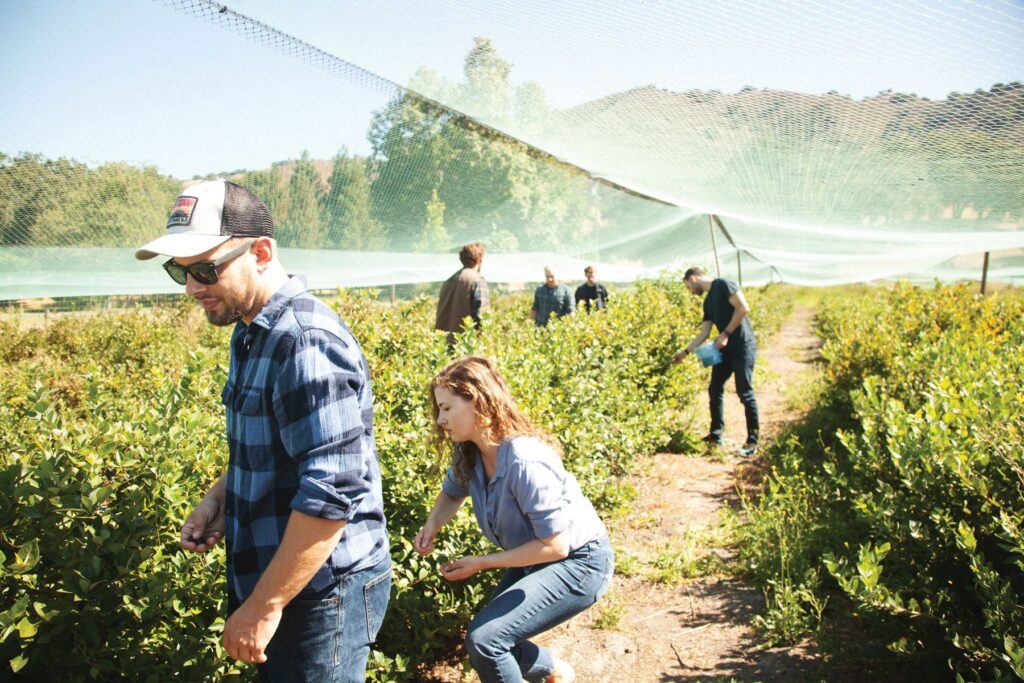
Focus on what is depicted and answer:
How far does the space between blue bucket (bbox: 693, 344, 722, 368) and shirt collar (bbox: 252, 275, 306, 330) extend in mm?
5333

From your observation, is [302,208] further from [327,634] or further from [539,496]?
[327,634]

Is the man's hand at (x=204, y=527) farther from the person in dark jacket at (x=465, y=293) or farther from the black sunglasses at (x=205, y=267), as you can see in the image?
the person in dark jacket at (x=465, y=293)

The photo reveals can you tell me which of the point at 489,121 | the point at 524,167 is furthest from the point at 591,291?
the point at 489,121

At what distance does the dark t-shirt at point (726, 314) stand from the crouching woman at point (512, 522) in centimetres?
446

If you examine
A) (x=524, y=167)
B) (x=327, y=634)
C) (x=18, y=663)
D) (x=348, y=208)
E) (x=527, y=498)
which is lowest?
(x=18, y=663)

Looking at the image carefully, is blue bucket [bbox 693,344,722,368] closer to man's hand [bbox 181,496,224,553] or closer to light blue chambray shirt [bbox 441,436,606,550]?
light blue chambray shirt [bbox 441,436,606,550]

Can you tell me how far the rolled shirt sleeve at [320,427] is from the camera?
151cm

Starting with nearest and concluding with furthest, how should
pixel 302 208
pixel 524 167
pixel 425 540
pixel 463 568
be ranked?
pixel 463 568
pixel 425 540
pixel 302 208
pixel 524 167

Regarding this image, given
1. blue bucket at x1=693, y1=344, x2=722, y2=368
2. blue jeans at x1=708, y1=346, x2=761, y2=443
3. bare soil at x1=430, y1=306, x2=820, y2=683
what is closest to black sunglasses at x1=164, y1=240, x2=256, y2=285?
bare soil at x1=430, y1=306, x2=820, y2=683

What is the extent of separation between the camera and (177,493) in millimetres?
2211

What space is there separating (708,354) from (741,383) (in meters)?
0.45

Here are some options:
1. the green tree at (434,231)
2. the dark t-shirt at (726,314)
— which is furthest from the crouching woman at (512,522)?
the green tree at (434,231)

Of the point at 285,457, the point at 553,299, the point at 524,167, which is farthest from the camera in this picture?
the point at 553,299

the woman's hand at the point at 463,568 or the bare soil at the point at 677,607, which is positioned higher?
the woman's hand at the point at 463,568
